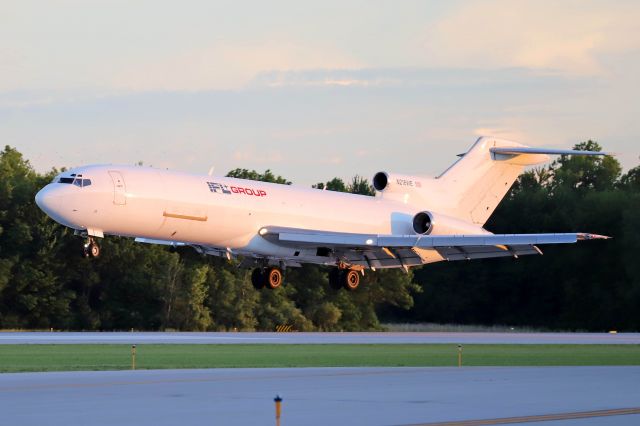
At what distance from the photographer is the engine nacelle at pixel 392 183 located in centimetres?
4978

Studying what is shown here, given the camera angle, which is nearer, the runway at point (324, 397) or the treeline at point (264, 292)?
the runway at point (324, 397)

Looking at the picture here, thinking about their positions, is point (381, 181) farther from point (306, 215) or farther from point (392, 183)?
point (306, 215)

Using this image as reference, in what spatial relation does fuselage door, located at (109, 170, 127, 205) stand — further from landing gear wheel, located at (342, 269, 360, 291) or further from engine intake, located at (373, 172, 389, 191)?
engine intake, located at (373, 172, 389, 191)

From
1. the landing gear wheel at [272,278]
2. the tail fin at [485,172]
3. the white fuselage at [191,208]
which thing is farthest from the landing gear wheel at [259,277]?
the tail fin at [485,172]

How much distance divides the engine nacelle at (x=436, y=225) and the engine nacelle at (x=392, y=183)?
187cm

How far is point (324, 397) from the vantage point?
19.0m

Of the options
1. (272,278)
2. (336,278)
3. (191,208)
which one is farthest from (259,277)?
(191,208)

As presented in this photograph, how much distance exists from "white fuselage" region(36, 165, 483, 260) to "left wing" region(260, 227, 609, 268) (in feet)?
2.26

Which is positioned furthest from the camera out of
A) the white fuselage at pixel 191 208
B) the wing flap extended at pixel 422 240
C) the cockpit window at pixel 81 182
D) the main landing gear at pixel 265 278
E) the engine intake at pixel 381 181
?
the engine intake at pixel 381 181

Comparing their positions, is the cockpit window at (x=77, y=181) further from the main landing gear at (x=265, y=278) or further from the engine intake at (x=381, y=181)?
the engine intake at (x=381, y=181)

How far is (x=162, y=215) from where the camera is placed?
127 feet

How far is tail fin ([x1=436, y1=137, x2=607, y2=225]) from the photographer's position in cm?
5312

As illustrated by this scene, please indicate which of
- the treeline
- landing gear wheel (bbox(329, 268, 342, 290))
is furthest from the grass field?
the treeline

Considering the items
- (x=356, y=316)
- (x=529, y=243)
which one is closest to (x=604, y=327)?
(x=356, y=316)
